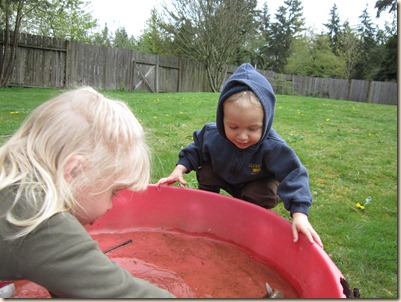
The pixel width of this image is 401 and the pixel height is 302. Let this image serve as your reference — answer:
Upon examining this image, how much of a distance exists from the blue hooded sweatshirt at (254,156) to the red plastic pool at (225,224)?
0.14 m

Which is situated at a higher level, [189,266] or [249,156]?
[249,156]

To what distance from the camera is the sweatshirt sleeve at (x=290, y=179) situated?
1.47m

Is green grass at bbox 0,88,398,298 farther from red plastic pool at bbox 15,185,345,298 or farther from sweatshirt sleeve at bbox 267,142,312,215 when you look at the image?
sweatshirt sleeve at bbox 267,142,312,215

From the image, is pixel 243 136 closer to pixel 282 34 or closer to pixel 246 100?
pixel 246 100

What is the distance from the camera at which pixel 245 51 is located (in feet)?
58.8

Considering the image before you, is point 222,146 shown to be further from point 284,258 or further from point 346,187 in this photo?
point 346,187

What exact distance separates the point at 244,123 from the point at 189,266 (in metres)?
0.70

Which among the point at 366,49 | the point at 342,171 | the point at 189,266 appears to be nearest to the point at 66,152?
the point at 189,266

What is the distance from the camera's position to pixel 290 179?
1579 millimetres

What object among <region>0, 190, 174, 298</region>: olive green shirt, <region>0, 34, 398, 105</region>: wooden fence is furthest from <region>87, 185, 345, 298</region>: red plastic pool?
<region>0, 34, 398, 105</region>: wooden fence

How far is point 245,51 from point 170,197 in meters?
16.9

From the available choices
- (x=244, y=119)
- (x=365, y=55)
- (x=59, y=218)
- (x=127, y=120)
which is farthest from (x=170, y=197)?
(x=365, y=55)

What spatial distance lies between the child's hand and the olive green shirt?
73cm

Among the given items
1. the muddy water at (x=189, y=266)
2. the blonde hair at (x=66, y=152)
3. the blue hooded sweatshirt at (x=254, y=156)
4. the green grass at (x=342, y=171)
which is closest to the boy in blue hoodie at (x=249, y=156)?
the blue hooded sweatshirt at (x=254, y=156)
